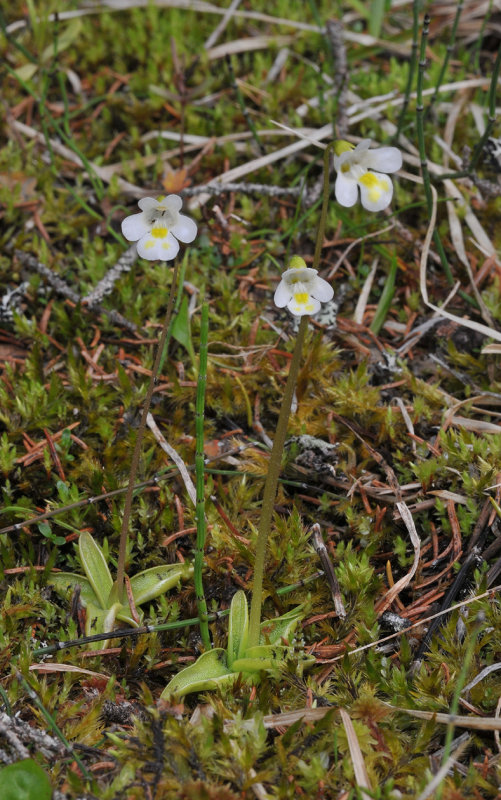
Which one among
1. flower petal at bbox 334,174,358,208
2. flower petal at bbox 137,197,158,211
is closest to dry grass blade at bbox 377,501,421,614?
flower petal at bbox 334,174,358,208

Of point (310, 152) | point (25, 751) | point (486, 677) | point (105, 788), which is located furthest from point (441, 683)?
point (310, 152)

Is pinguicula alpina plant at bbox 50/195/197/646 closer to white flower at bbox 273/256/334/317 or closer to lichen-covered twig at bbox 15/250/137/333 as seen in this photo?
white flower at bbox 273/256/334/317

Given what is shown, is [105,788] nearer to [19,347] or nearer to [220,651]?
[220,651]

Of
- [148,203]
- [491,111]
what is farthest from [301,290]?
[491,111]

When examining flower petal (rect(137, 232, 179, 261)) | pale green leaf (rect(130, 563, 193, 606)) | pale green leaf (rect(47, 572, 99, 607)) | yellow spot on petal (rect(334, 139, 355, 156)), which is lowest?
pale green leaf (rect(47, 572, 99, 607))

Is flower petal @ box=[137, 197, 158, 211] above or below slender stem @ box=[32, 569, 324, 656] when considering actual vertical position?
above

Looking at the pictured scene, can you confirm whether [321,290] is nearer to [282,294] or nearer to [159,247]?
[282,294]

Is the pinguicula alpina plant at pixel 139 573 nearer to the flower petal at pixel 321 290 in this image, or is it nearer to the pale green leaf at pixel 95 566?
the pale green leaf at pixel 95 566

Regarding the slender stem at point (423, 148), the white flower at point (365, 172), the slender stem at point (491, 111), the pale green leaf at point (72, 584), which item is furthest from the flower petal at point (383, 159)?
the pale green leaf at point (72, 584)
